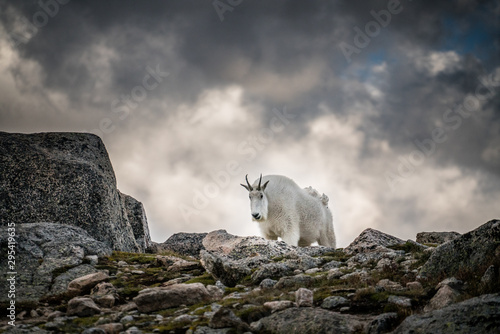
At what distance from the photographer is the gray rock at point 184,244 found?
2448cm

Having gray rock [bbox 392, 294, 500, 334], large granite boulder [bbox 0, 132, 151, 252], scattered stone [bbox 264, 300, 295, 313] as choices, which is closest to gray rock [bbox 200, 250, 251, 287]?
scattered stone [bbox 264, 300, 295, 313]

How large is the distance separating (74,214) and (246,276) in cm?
861

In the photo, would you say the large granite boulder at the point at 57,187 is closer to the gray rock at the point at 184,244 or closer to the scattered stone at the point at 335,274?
the gray rock at the point at 184,244

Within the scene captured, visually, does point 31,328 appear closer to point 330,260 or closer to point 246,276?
point 246,276

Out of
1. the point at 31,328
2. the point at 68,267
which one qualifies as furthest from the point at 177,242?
the point at 31,328

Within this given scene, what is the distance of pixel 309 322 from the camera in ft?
21.7

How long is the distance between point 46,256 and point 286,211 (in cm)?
1293

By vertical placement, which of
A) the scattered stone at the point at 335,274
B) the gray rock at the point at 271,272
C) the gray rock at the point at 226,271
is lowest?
the scattered stone at the point at 335,274

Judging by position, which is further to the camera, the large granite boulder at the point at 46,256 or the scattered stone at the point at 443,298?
the large granite boulder at the point at 46,256

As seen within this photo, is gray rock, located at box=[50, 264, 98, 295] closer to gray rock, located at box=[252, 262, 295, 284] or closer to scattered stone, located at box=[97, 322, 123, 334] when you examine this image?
scattered stone, located at box=[97, 322, 123, 334]

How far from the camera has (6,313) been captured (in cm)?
950

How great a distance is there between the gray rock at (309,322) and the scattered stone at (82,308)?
3648 millimetres

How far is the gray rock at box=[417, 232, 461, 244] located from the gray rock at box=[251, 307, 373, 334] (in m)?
15.9

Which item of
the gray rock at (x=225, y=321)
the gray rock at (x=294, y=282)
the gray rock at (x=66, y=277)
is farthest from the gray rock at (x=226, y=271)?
the gray rock at (x=225, y=321)
